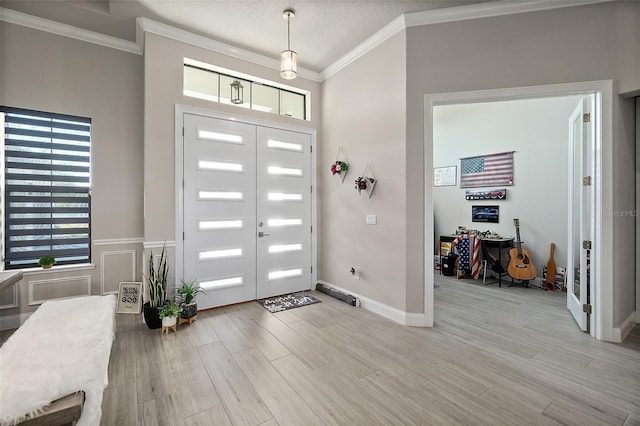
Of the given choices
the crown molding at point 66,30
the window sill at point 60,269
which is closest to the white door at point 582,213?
the crown molding at point 66,30

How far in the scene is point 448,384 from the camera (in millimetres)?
2102

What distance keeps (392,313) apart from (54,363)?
2.98m

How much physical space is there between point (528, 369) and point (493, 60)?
2996mm

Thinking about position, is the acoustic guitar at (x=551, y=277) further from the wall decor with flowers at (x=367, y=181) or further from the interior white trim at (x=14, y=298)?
the interior white trim at (x=14, y=298)

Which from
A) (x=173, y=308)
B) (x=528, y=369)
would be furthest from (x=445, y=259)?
(x=173, y=308)

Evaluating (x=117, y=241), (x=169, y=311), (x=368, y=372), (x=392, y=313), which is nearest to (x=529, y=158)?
(x=392, y=313)

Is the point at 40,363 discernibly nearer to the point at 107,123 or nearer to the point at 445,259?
the point at 107,123

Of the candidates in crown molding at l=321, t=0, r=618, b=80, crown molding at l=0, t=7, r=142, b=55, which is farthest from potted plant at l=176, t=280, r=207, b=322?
crown molding at l=321, t=0, r=618, b=80

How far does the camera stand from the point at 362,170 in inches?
150

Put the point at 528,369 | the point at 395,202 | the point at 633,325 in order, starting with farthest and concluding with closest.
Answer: the point at 395,202
the point at 633,325
the point at 528,369

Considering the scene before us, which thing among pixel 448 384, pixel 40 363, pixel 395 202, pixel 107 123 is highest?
pixel 107 123

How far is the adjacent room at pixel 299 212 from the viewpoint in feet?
6.79

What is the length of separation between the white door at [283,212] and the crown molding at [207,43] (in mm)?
961

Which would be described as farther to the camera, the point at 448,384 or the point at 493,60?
the point at 493,60
